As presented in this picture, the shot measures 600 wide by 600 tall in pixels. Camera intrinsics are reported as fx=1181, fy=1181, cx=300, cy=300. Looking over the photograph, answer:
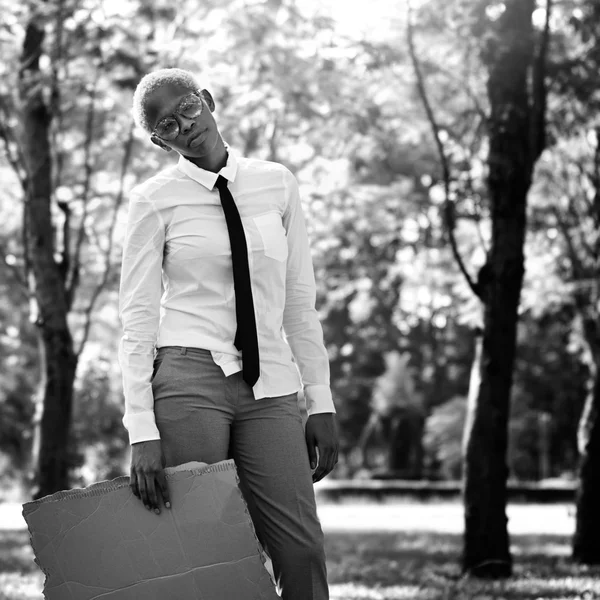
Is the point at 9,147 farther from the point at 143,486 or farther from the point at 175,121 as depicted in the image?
the point at 143,486

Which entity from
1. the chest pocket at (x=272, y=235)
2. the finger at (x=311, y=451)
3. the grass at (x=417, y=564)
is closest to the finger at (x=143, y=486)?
the finger at (x=311, y=451)

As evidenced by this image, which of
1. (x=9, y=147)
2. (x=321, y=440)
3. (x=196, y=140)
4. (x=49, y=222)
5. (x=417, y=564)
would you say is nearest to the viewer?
(x=196, y=140)

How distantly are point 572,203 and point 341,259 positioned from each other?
626cm

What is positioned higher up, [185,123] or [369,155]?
[369,155]

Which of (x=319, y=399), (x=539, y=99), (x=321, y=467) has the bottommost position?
(x=321, y=467)

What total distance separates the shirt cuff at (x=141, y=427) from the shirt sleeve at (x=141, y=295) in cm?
2

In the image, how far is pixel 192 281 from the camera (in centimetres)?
373

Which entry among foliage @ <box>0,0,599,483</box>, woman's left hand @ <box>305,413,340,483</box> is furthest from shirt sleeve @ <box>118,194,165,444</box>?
foliage @ <box>0,0,599,483</box>

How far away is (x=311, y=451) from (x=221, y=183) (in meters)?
0.94

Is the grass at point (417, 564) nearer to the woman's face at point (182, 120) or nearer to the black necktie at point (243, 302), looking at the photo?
the black necktie at point (243, 302)

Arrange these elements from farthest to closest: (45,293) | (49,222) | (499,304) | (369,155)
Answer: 1. (369,155)
2. (49,222)
3. (45,293)
4. (499,304)

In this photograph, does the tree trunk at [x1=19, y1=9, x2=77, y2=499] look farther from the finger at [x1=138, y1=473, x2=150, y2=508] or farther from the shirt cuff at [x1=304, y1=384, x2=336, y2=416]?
the finger at [x1=138, y1=473, x2=150, y2=508]

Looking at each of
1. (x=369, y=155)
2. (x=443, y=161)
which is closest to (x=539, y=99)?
(x=443, y=161)

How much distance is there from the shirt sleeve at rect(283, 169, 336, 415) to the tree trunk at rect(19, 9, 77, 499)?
6.59m
